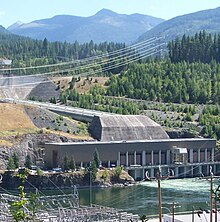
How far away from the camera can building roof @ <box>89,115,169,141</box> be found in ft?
226

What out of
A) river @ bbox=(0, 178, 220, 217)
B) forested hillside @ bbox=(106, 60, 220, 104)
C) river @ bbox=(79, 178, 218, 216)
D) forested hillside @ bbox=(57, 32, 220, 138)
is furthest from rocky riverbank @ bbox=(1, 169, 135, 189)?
forested hillside @ bbox=(106, 60, 220, 104)

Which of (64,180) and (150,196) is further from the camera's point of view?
(64,180)

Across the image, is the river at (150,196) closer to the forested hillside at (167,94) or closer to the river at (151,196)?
the river at (151,196)

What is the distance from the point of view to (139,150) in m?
67.1

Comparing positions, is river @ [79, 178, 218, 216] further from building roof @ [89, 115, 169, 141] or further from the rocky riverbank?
building roof @ [89, 115, 169, 141]

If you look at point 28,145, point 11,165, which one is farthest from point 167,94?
point 11,165

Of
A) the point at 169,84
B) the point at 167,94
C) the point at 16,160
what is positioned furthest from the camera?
the point at 169,84

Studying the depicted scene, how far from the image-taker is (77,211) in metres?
33.1

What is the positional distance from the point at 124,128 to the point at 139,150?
12.2ft

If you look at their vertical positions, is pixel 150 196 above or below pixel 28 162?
below

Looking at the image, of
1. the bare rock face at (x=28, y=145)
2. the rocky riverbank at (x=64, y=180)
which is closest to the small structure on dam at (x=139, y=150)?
the bare rock face at (x=28, y=145)

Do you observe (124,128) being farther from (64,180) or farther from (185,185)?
(64,180)

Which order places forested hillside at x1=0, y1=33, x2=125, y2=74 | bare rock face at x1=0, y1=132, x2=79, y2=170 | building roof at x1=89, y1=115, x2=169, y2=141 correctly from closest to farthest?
1. bare rock face at x1=0, y1=132, x2=79, y2=170
2. building roof at x1=89, y1=115, x2=169, y2=141
3. forested hillside at x1=0, y1=33, x2=125, y2=74

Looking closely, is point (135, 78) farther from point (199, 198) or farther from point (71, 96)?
point (199, 198)
